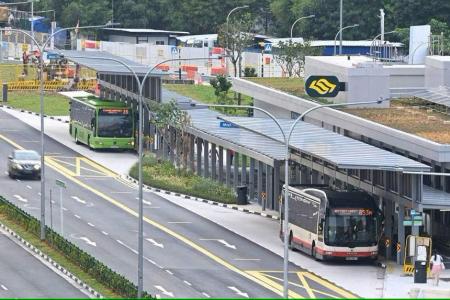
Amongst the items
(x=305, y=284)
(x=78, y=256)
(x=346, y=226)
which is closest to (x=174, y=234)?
(x=78, y=256)

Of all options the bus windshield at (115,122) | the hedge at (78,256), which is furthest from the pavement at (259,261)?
the bus windshield at (115,122)

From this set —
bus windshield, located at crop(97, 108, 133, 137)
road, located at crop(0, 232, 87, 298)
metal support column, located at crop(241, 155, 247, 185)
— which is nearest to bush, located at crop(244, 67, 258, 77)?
bus windshield, located at crop(97, 108, 133, 137)

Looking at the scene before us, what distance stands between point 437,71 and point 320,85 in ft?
33.3

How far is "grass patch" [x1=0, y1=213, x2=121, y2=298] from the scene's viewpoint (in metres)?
64.2

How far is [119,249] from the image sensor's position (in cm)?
7519

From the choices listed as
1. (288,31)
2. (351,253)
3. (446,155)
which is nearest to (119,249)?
Answer: (351,253)

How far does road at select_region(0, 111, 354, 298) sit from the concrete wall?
52.3ft

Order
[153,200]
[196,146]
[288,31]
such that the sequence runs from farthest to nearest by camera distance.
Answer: [288,31] → [196,146] → [153,200]

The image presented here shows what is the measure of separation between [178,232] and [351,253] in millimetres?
12047

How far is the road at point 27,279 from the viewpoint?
6425 cm

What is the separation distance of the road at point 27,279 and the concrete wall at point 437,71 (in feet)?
87.7

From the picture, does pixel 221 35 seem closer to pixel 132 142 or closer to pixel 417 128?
pixel 132 142

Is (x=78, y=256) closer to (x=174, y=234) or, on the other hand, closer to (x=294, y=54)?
(x=174, y=234)

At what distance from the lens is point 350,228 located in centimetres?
7131
